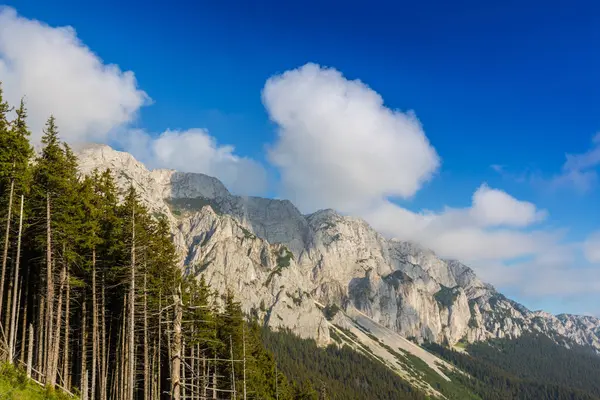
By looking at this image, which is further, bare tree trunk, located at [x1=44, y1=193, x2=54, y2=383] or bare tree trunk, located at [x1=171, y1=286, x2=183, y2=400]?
bare tree trunk, located at [x1=44, y1=193, x2=54, y2=383]

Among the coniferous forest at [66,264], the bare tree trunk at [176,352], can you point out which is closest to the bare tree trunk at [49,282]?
the coniferous forest at [66,264]

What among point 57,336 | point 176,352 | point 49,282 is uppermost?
point 49,282

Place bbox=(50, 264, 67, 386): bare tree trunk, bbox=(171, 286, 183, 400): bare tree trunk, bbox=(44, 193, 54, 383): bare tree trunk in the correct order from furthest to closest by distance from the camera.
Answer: bbox=(50, 264, 67, 386): bare tree trunk < bbox=(44, 193, 54, 383): bare tree trunk < bbox=(171, 286, 183, 400): bare tree trunk

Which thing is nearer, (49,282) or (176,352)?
(176,352)

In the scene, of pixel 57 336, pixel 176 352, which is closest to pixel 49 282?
pixel 57 336

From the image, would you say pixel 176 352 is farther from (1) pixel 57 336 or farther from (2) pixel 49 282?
(1) pixel 57 336

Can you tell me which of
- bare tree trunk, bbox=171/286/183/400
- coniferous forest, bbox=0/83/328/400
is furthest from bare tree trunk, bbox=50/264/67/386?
bare tree trunk, bbox=171/286/183/400

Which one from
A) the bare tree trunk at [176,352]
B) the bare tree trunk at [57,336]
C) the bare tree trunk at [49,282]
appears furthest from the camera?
the bare tree trunk at [57,336]

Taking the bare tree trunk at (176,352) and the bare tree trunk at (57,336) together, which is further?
the bare tree trunk at (57,336)

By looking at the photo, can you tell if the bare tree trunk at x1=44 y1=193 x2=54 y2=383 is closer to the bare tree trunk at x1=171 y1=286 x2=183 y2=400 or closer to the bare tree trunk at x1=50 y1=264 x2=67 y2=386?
the bare tree trunk at x1=50 y1=264 x2=67 y2=386

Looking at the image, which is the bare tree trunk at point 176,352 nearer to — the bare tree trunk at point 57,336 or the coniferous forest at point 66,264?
the coniferous forest at point 66,264

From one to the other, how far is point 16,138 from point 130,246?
376 inches

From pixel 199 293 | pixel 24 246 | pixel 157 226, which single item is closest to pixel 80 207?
pixel 24 246

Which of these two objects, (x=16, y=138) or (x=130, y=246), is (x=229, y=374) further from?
(x=16, y=138)
